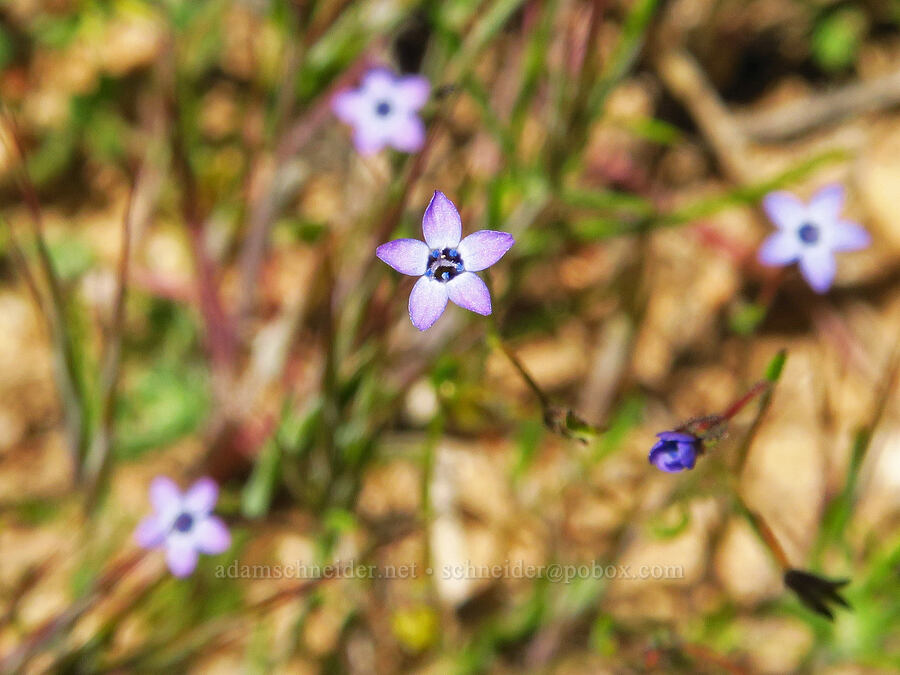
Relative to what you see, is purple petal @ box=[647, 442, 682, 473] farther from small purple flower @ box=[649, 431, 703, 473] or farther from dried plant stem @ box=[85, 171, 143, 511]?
dried plant stem @ box=[85, 171, 143, 511]

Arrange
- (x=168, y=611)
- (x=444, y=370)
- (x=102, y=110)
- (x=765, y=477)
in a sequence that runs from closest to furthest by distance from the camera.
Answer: (x=444, y=370), (x=168, y=611), (x=765, y=477), (x=102, y=110)

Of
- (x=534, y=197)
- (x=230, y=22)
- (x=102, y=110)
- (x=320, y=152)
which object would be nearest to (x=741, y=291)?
(x=534, y=197)

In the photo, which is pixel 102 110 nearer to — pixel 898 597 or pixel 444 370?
pixel 444 370

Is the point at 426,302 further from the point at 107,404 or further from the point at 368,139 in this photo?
the point at 107,404

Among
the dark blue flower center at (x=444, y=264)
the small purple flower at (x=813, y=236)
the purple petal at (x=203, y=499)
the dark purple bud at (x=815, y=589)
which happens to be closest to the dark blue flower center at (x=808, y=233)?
the small purple flower at (x=813, y=236)

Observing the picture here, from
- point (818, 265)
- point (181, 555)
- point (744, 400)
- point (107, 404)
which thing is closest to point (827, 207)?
point (818, 265)

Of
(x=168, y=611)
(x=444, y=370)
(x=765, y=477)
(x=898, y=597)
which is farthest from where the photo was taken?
(x=765, y=477)
